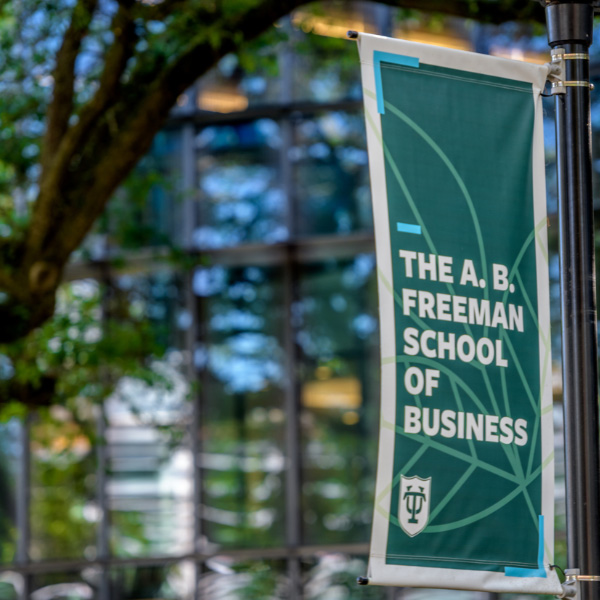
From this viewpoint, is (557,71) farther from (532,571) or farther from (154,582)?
(154,582)

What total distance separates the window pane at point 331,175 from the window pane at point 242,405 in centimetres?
78

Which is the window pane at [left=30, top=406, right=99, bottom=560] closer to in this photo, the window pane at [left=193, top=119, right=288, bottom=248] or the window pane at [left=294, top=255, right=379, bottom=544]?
the window pane at [left=294, top=255, right=379, bottom=544]

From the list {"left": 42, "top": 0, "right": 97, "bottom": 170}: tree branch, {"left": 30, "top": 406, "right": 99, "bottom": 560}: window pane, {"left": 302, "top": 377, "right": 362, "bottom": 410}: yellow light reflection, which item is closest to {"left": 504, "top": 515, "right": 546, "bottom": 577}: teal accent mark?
{"left": 42, "top": 0, "right": 97, "bottom": 170}: tree branch

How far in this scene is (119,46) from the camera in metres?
5.64

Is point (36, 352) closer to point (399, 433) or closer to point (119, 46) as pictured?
point (119, 46)

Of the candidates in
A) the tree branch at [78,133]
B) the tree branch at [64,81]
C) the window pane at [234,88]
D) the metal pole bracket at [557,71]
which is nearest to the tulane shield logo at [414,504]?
the metal pole bracket at [557,71]

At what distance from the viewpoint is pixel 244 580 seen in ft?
30.5

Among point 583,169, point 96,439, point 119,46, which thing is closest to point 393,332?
point 583,169

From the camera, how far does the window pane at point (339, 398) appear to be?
30.3 ft

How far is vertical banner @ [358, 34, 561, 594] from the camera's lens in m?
3.19

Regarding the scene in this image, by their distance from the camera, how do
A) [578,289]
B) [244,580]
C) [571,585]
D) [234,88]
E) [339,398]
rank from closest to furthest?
1. [571,585]
2. [578,289]
3. [244,580]
4. [339,398]
5. [234,88]

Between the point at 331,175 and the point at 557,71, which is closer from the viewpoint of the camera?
the point at 557,71

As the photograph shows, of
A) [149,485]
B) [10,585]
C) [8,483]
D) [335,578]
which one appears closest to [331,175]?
[149,485]

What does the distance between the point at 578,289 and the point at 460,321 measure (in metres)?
0.41
